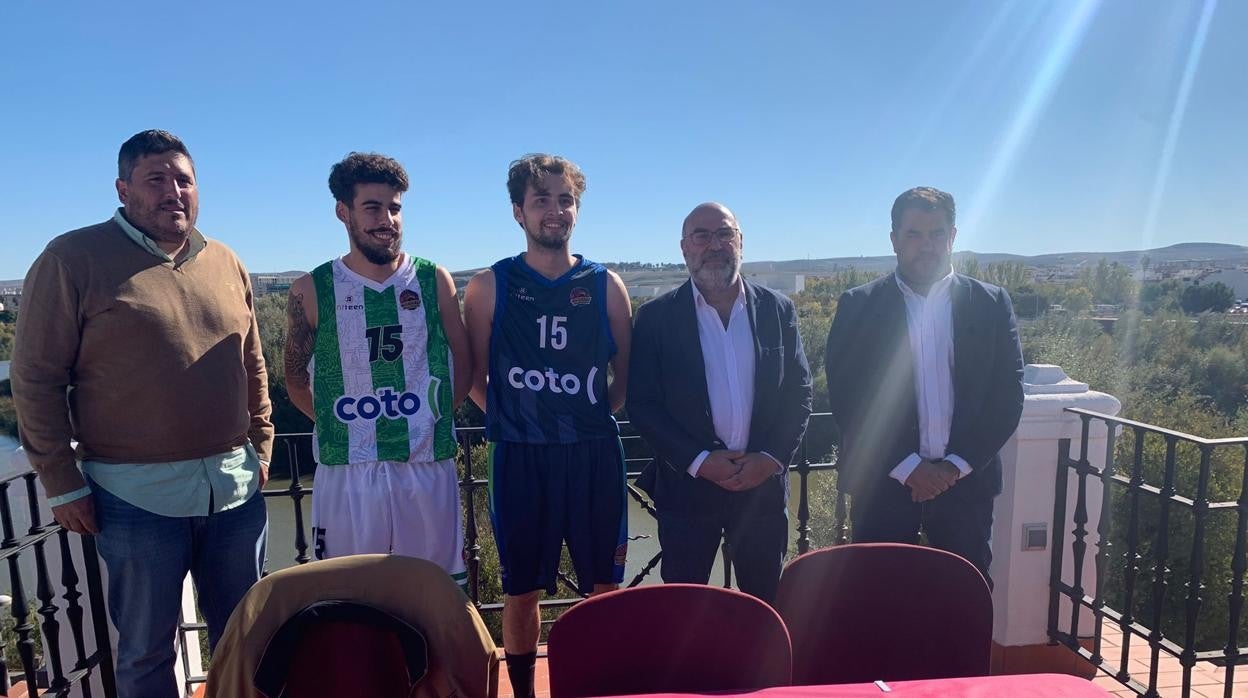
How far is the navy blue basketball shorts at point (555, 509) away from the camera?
7.43 feet

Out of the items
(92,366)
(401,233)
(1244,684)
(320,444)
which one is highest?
(401,233)

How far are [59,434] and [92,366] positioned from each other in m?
0.19

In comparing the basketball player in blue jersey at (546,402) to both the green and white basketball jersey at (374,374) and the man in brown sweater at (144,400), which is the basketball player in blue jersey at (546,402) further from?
the man in brown sweater at (144,400)

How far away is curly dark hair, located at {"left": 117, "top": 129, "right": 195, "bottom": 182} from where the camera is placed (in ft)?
6.57

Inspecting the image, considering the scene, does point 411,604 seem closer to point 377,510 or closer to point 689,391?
point 377,510

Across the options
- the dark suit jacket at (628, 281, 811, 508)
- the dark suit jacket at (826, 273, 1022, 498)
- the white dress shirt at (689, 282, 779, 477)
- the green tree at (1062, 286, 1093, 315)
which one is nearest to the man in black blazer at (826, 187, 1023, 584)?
the dark suit jacket at (826, 273, 1022, 498)

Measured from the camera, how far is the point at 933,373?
2381mm

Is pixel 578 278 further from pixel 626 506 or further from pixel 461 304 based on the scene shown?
pixel 626 506

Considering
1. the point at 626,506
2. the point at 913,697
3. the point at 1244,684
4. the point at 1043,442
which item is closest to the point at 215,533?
the point at 626,506

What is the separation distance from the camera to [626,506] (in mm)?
2326

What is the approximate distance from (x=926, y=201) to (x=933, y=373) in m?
0.57

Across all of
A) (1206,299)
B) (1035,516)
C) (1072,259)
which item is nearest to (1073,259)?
(1072,259)

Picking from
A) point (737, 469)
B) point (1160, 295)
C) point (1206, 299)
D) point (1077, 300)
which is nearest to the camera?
point (737, 469)

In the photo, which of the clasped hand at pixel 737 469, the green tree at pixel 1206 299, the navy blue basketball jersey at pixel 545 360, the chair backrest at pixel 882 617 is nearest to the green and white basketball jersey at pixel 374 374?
the navy blue basketball jersey at pixel 545 360
